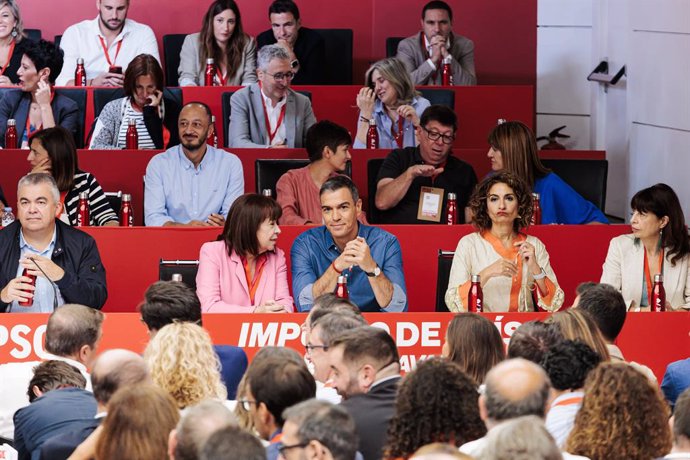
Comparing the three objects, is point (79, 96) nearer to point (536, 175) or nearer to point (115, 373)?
point (536, 175)

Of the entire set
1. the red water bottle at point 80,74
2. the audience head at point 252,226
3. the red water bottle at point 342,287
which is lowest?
the red water bottle at point 342,287

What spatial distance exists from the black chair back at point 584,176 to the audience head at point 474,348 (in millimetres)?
3806

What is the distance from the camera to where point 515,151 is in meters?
7.80

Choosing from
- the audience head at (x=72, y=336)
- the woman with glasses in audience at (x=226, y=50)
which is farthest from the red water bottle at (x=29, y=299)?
the woman with glasses in audience at (x=226, y=50)

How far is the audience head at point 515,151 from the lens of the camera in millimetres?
7793

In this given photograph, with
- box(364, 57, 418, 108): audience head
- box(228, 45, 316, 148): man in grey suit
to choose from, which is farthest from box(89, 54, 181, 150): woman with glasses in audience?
box(364, 57, 418, 108): audience head

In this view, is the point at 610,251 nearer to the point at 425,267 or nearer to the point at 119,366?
the point at 425,267

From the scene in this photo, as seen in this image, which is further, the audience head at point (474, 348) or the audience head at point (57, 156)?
the audience head at point (57, 156)

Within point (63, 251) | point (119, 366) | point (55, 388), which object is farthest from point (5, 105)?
point (119, 366)

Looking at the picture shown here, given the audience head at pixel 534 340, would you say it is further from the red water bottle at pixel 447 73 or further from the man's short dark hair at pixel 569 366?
the red water bottle at pixel 447 73

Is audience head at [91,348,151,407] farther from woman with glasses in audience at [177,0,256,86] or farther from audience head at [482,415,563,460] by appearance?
woman with glasses in audience at [177,0,256,86]

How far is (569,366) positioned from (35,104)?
227 inches

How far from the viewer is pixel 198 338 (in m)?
4.57

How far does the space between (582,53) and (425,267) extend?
184 inches
